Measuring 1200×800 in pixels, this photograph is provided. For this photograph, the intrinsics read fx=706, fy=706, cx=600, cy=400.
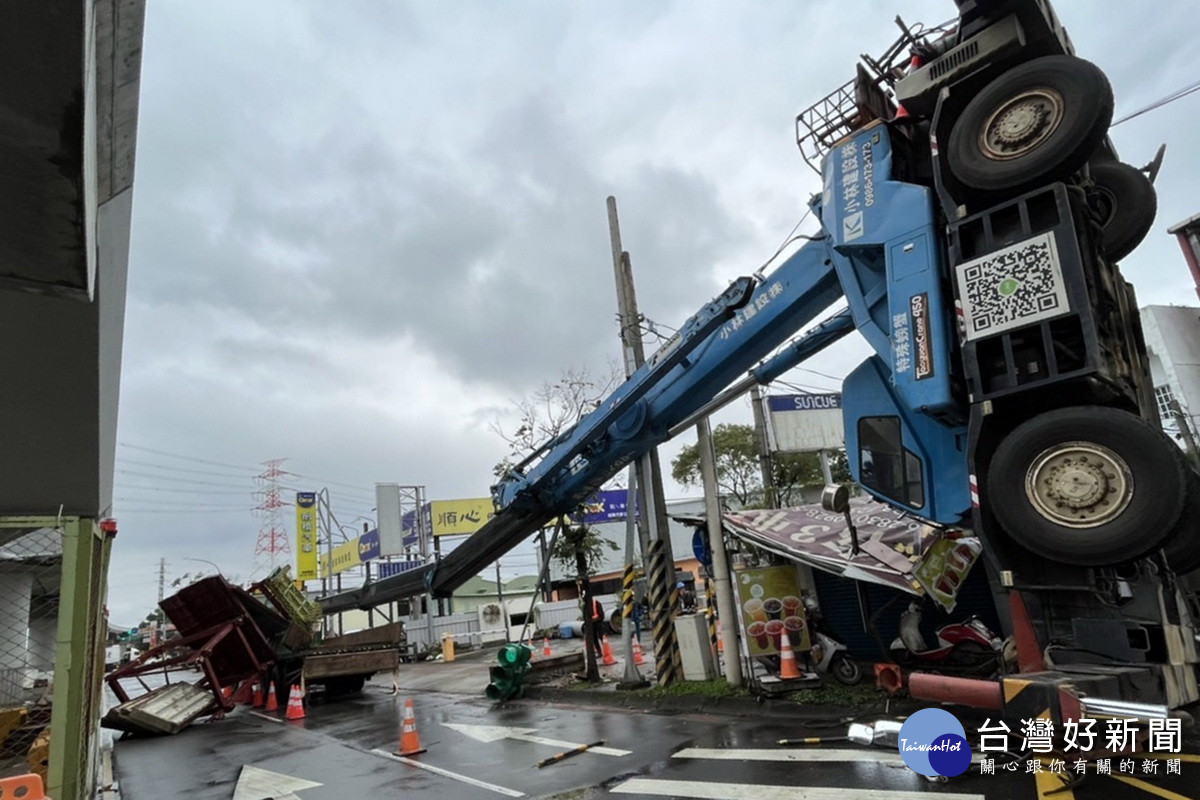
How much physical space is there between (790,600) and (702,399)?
3.12 metres

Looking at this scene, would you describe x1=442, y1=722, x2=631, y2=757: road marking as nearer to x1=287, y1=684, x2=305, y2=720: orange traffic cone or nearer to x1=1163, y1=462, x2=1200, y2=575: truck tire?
x1=287, y1=684, x2=305, y2=720: orange traffic cone

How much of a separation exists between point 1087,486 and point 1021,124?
2721mm

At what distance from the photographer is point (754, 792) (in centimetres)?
561

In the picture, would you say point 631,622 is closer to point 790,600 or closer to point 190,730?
point 790,600

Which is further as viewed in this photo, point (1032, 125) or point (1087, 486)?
point (1032, 125)

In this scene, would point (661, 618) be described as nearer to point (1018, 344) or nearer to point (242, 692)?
point (1018, 344)

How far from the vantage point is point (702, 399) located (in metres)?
9.85

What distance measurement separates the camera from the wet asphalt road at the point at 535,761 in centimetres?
538

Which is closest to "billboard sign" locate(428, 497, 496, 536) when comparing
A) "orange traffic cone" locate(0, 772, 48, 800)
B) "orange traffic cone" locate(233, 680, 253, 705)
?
"orange traffic cone" locate(233, 680, 253, 705)

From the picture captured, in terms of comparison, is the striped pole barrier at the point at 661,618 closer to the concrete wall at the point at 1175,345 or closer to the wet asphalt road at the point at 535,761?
the wet asphalt road at the point at 535,761

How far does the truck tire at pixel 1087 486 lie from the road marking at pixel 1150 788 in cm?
160

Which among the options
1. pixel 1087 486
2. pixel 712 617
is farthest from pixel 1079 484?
pixel 712 617

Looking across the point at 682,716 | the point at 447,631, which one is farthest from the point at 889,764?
the point at 447,631

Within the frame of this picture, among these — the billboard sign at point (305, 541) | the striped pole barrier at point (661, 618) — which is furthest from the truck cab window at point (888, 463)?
the billboard sign at point (305, 541)
